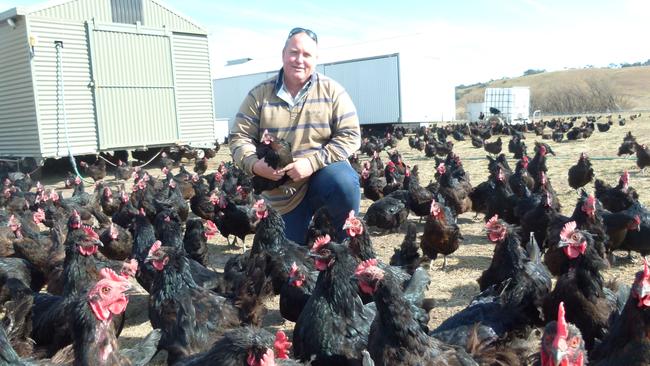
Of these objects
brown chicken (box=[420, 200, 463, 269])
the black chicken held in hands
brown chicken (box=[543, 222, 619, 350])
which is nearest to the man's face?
the black chicken held in hands

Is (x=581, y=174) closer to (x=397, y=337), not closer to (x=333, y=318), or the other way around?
(x=333, y=318)

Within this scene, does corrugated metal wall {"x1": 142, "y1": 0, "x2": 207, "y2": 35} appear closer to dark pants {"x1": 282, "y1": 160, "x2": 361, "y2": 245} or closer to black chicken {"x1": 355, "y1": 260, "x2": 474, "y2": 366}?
dark pants {"x1": 282, "y1": 160, "x2": 361, "y2": 245}

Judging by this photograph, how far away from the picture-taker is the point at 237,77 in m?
37.7

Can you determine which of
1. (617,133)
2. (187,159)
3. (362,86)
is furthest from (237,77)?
(617,133)

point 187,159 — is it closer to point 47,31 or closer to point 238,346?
point 47,31

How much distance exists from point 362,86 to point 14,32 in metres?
21.3

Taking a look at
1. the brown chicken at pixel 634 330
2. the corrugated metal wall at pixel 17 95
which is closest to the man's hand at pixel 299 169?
the brown chicken at pixel 634 330

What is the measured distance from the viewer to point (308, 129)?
4586 mm

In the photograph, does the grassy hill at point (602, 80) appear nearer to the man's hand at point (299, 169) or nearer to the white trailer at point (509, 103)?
the white trailer at point (509, 103)

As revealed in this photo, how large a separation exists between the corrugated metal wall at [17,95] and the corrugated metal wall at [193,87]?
470 centimetres

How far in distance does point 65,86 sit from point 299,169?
14293 millimetres

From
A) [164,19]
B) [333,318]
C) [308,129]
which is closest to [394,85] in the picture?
[164,19]

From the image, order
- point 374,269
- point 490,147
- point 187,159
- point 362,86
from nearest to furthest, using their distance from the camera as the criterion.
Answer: point 374,269 < point 490,147 < point 187,159 < point 362,86

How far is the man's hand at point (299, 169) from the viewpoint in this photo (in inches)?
170
